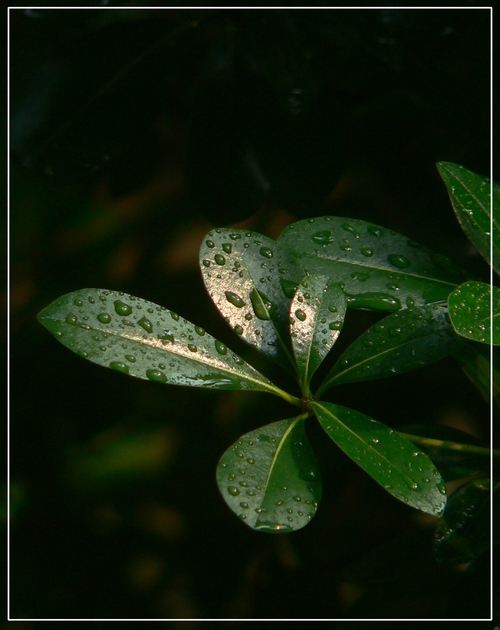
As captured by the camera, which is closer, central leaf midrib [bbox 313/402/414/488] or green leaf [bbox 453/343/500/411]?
central leaf midrib [bbox 313/402/414/488]

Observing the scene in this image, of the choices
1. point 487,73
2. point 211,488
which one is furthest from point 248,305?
point 487,73

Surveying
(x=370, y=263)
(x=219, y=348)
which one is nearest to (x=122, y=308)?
(x=219, y=348)

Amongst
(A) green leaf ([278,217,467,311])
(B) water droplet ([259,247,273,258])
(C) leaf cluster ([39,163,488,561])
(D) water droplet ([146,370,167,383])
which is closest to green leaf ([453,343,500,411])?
(C) leaf cluster ([39,163,488,561])

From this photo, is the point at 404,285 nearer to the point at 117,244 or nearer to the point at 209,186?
the point at 209,186

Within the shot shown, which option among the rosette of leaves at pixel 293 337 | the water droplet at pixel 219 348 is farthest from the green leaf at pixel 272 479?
the water droplet at pixel 219 348

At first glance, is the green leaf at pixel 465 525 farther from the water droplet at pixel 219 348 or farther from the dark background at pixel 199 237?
the water droplet at pixel 219 348

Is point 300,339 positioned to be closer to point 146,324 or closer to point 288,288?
point 288,288

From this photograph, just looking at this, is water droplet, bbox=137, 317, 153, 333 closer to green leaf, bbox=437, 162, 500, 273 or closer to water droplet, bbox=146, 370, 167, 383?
water droplet, bbox=146, 370, 167, 383
